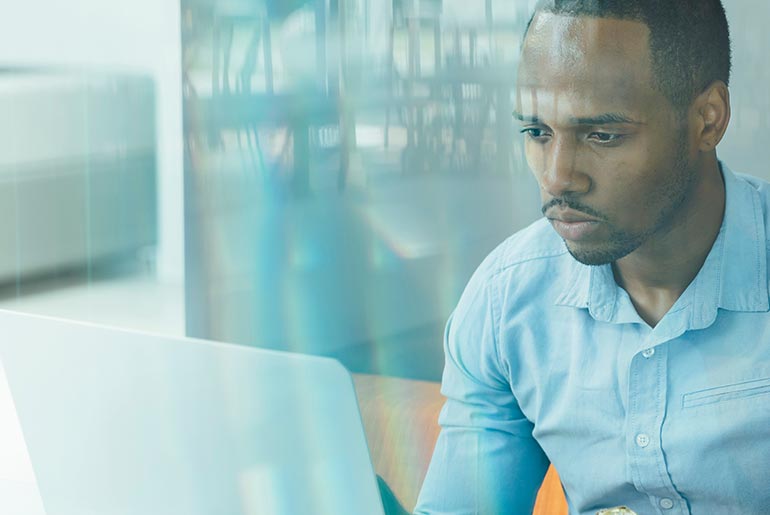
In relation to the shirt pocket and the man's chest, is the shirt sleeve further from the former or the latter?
the shirt pocket

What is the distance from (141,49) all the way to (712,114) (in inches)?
27.1

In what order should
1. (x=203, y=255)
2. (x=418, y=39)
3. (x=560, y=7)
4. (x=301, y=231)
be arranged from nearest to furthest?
(x=560, y=7)
(x=418, y=39)
(x=301, y=231)
(x=203, y=255)

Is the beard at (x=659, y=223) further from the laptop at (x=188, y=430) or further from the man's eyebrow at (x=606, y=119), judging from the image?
the laptop at (x=188, y=430)

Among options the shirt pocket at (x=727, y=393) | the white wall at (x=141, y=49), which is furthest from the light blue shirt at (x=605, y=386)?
the white wall at (x=141, y=49)

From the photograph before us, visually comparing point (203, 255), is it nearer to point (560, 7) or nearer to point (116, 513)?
point (116, 513)

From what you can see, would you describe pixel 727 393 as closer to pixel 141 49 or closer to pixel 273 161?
pixel 273 161

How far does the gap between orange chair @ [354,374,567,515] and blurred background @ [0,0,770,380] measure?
2 cm

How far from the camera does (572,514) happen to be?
0.86 metres

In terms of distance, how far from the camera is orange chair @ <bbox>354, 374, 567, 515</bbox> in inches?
36.7

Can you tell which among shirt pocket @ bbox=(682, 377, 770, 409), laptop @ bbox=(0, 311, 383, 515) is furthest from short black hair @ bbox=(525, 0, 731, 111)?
laptop @ bbox=(0, 311, 383, 515)

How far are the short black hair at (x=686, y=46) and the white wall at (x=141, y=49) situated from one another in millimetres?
589

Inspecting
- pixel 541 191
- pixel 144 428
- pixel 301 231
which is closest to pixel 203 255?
pixel 301 231

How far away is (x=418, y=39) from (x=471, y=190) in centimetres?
15

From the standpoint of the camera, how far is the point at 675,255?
30.0 inches
